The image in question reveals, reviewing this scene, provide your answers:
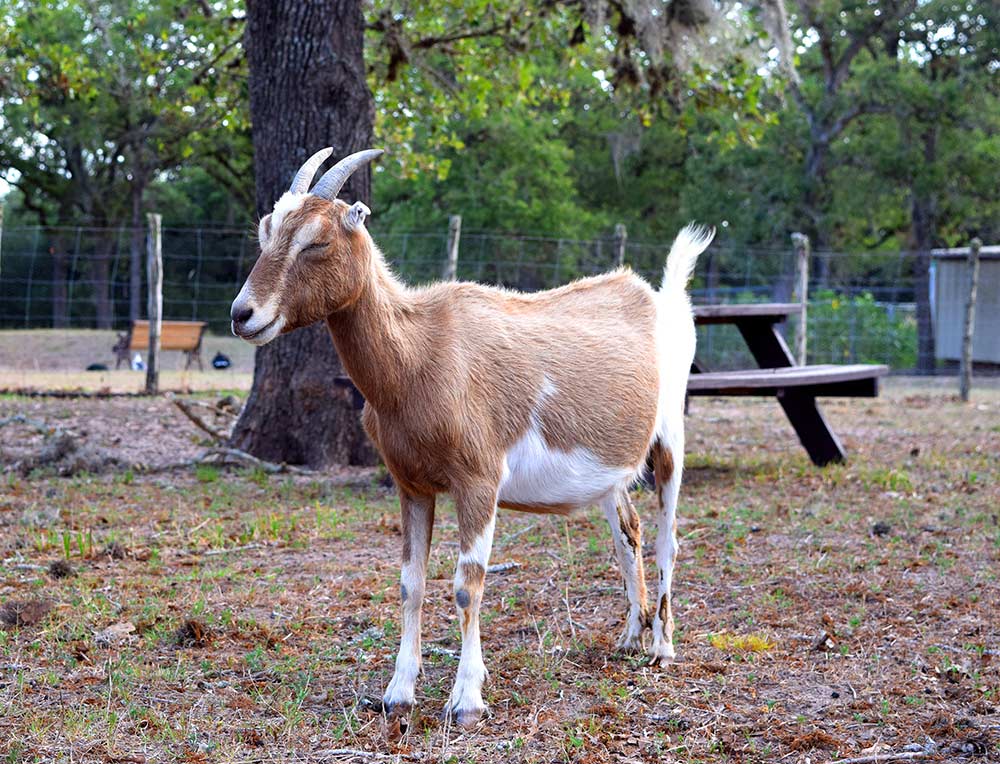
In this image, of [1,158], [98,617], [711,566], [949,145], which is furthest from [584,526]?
[1,158]

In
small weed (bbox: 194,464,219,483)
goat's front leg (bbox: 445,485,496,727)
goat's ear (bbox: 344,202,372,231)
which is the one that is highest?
goat's ear (bbox: 344,202,372,231)

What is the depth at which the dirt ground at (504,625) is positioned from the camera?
3.52m

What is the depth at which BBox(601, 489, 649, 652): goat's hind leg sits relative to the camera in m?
4.46

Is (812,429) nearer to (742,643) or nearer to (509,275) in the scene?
(742,643)

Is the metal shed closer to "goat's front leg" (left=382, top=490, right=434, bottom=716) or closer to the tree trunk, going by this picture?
the tree trunk

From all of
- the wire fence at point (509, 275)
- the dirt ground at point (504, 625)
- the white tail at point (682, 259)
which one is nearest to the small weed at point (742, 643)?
the dirt ground at point (504, 625)

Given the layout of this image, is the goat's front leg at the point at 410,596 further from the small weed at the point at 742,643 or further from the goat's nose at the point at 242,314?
the small weed at the point at 742,643

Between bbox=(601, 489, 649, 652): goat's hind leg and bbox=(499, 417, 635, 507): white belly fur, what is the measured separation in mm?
277

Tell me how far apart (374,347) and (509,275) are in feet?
66.2

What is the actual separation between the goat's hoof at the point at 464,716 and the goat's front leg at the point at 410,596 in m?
0.17

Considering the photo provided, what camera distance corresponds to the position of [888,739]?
139 inches

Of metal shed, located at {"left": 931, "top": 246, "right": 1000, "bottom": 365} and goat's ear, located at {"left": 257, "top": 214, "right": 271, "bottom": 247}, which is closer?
goat's ear, located at {"left": 257, "top": 214, "right": 271, "bottom": 247}

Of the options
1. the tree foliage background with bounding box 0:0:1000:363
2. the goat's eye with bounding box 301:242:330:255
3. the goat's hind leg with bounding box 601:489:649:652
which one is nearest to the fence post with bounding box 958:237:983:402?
the tree foliage background with bounding box 0:0:1000:363

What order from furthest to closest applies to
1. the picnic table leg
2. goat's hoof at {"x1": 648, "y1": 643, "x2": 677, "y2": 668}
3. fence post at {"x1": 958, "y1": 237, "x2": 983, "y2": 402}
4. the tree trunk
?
fence post at {"x1": 958, "y1": 237, "x2": 983, "y2": 402}, the picnic table leg, the tree trunk, goat's hoof at {"x1": 648, "y1": 643, "x2": 677, "y2": 668}
